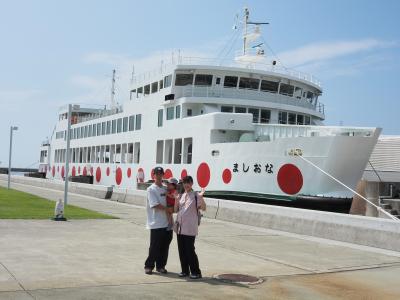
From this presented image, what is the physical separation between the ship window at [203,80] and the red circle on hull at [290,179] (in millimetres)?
8916

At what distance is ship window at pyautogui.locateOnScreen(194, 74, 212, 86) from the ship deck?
14257 millimetres

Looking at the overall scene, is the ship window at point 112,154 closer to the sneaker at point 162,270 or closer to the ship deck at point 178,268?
the ship deck at point 178,268

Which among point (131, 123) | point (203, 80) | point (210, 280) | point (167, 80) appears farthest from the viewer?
point (131, 123)

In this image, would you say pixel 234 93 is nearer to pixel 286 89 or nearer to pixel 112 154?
pixel 286 89

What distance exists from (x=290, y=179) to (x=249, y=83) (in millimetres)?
9297

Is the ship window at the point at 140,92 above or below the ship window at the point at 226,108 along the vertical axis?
above

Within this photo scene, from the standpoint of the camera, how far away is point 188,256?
7551mm

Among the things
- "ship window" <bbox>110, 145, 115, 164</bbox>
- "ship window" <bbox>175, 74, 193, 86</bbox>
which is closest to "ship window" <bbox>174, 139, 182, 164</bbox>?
"ship window" <bbox>175, 74, 193, 86</bbox>

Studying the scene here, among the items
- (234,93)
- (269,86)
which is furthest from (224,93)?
(269,86)

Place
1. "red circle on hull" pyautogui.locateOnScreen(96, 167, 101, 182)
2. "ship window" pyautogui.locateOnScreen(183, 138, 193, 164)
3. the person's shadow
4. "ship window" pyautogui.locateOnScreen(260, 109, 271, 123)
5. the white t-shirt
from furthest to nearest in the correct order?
"red circle on hull" pyautogui.locateOnScreen(96, 167, 101, 182) → "ship window" pyautogui.locateOnScreen(260, 109, 271, 123) → "ship window" pyautogui.locateOnScreen(183, 138, 193, 164) → the white t-shirt → the person's shadow

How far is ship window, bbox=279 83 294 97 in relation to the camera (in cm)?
2802

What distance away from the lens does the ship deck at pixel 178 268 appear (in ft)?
21.9

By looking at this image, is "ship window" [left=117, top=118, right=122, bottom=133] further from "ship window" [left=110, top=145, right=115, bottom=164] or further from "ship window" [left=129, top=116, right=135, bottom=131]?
"ship window" [left=129, top=116, right=135, bottom=131]

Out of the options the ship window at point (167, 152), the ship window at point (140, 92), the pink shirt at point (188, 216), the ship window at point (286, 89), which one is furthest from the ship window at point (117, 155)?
the pink shirt at point (188, 216)
